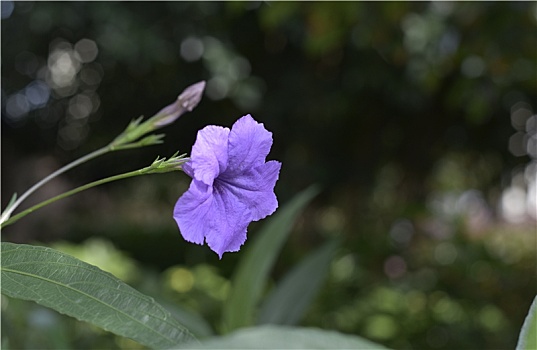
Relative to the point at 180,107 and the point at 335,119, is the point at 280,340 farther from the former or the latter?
the point at 335,119

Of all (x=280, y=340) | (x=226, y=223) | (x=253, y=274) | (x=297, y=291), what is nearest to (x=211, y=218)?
(x=226, y=223)

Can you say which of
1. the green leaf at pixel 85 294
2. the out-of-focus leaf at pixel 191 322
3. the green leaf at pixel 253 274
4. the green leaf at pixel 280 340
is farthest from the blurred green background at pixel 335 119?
the green leaf at pixel 280 340

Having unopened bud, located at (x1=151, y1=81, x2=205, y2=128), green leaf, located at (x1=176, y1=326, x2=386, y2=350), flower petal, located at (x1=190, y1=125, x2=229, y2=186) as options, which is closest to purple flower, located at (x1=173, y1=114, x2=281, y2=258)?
flower petal, located at (x1=190, y1=125, x2=229, y2=186)

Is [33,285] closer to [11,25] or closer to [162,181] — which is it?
[11,25]

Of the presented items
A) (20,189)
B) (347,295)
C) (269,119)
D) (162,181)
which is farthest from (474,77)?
(162,181)

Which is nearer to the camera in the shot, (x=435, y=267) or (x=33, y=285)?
(x=33, y=285)

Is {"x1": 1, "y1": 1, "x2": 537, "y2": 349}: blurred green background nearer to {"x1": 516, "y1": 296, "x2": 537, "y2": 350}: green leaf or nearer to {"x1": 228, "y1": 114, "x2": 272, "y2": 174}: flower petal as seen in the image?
{"x1": 228, "y1": 114, "x2": 272, "y2": 174}: flower petal
